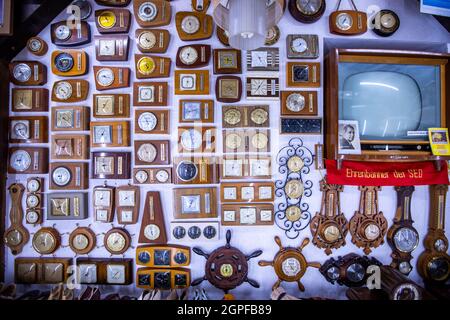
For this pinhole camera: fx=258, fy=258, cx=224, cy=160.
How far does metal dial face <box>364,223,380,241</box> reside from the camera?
1812 millimetres

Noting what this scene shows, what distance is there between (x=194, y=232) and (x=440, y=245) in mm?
1769

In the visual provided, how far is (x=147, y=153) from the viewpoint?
1797 millimetres

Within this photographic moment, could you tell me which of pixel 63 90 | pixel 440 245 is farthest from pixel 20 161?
pixel 440 245

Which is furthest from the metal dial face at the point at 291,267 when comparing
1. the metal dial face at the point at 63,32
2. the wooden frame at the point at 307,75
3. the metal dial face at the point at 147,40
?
the metal dial face at the point at 63,32

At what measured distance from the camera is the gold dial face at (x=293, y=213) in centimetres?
181

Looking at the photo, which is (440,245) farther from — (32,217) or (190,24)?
(32,217)

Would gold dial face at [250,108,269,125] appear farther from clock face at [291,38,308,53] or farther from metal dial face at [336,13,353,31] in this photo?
metal dial face at [336,13,353,31]

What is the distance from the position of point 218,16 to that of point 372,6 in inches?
47.2

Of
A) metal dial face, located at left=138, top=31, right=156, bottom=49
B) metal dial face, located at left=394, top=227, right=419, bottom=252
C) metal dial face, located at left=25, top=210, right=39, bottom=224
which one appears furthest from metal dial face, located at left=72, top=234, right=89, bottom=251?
metal dial face, located at left=394, top=227, right=419, bottom=252

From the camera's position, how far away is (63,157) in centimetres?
181

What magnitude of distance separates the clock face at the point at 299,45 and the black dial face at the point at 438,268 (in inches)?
69.5

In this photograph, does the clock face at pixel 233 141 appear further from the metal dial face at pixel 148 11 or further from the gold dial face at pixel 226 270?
the metal dial face at pixel 148 11
